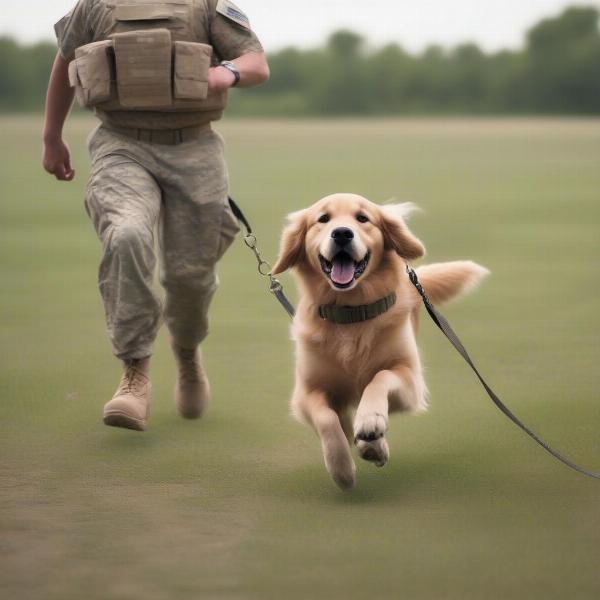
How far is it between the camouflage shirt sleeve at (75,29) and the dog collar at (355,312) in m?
1.70

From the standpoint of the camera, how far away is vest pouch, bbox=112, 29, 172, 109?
5539 mm

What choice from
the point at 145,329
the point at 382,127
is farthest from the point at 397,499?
the point at 382,127

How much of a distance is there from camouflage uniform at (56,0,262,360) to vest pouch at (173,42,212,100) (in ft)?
0.62

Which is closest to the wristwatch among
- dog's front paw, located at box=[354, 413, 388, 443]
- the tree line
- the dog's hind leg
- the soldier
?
the soldier

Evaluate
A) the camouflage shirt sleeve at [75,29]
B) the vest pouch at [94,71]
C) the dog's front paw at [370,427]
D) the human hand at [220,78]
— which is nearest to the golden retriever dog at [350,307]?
the dog's front paw at [370,427]

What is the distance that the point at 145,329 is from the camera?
18.3ft

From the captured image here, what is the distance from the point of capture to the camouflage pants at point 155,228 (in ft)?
17.9

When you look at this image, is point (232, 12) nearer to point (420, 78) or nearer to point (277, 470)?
point (277, 470)

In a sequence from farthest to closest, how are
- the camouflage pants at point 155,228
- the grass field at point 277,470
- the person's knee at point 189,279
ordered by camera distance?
1. the person's knee at point 189,279
2. the camouflage pants at point 155,228
3. the grass field at point 277,470

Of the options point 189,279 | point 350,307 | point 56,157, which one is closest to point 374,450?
point 350,307

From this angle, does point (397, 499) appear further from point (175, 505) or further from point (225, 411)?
point (225, 411)

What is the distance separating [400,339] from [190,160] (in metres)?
1.32

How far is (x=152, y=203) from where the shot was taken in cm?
561

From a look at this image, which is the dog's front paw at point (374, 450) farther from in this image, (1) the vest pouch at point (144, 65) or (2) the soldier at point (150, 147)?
(1) the vest pouch at point (144, 65)
